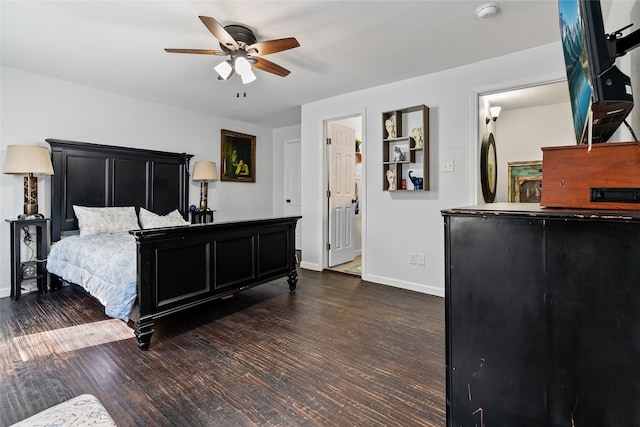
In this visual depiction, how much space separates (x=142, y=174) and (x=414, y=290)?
150 inches

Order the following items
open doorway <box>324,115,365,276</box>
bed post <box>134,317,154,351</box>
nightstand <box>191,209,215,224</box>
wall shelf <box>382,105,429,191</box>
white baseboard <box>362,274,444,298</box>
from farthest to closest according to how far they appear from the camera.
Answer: nightstand <box>191,209,215,224</box> < open doorway <box>324,115,365,276</box> < wall shelf <box>382,105,429,191</box> < white baseboard <box>362,274,444,298</box> < bed post <box>134,317,154,351</box>

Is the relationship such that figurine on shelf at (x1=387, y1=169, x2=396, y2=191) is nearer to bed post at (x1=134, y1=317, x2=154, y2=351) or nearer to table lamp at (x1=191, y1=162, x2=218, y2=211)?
table lamp at (x1=191, y1=162, x2=218, y2=211)

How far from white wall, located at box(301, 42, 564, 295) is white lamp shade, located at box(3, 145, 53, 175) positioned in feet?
10.2

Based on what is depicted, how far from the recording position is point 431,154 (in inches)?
139

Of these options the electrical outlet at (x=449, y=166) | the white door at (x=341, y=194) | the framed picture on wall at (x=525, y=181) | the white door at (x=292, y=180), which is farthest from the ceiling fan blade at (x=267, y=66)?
the framed picture on wall at (x=525, y=181)

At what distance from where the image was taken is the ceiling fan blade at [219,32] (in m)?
2.04

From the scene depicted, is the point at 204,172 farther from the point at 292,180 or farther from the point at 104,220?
the point at 292,180

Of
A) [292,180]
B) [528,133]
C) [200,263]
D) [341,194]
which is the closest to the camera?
[200,263]

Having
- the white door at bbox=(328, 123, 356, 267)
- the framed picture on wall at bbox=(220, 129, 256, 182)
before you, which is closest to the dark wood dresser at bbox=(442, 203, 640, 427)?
the white door at bbox=(328, 123, 356, 267)

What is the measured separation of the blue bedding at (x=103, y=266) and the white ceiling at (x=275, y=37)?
176 centimetres

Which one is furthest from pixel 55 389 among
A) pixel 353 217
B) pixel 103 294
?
pixel 353 217

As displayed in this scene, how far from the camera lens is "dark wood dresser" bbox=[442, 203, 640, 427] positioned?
805 millimetres

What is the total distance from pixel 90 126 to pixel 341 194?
3.40 meters

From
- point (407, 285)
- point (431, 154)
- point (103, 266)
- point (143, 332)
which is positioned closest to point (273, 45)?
point (431, 154)
